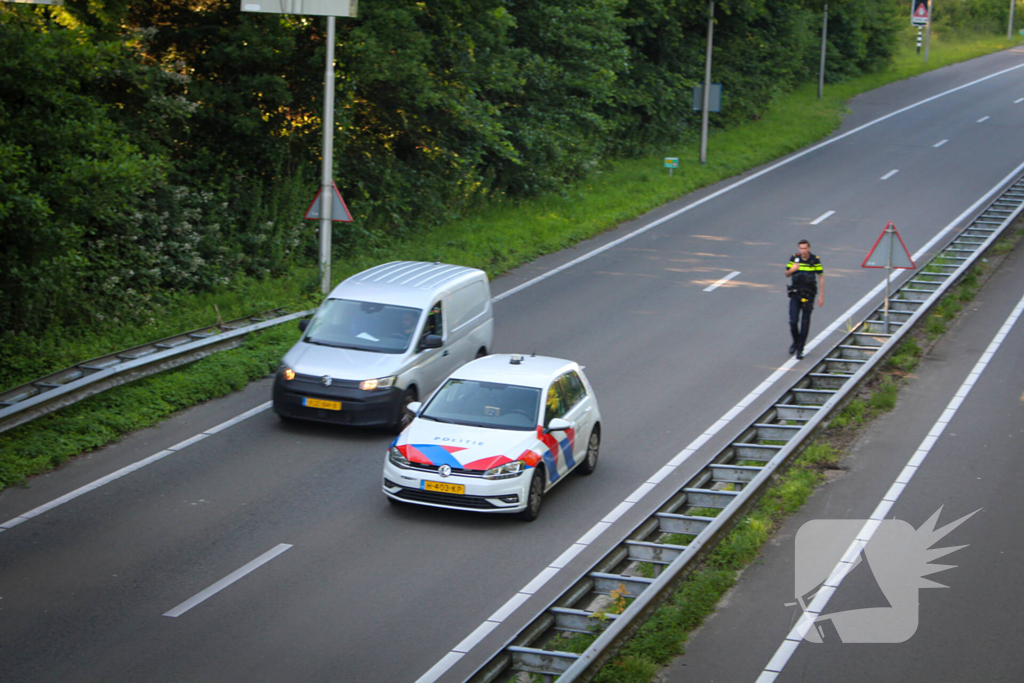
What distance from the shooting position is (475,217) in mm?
26672

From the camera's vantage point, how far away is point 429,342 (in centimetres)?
1420

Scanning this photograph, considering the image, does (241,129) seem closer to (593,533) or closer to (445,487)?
(445,487)

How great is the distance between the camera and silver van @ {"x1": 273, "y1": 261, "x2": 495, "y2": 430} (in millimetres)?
13344

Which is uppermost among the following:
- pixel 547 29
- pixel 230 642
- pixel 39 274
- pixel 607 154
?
pixel 547 29

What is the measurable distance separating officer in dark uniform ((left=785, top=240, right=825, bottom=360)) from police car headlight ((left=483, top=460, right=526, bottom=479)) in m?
7.87

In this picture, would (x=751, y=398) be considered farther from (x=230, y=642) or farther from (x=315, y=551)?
(x=230, y=642)

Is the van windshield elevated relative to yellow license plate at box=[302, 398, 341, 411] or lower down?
elevated

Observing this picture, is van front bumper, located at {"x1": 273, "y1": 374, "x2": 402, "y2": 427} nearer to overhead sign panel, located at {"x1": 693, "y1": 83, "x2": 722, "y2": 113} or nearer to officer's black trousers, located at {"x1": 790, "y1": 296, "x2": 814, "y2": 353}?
officer's black trousers, located at {"x1": 790, "y1": 296, "x2": 814, "y2": 353}

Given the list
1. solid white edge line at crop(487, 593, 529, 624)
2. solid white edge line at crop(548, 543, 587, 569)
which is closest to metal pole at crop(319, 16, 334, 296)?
solid white edge line at crop(548, 543, 587, 569)

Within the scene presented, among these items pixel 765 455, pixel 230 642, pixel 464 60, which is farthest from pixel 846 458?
pixel 464 60

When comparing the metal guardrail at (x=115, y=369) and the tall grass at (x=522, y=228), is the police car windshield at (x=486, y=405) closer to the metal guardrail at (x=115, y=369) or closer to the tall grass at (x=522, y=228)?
the metal guardrail at (x=115, y=369)

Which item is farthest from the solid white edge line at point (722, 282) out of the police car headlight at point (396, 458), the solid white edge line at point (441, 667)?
the solid white edge line at point (441, 667)

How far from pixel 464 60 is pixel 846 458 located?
1511 centimetres

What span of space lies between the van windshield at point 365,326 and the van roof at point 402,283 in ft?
0.46
